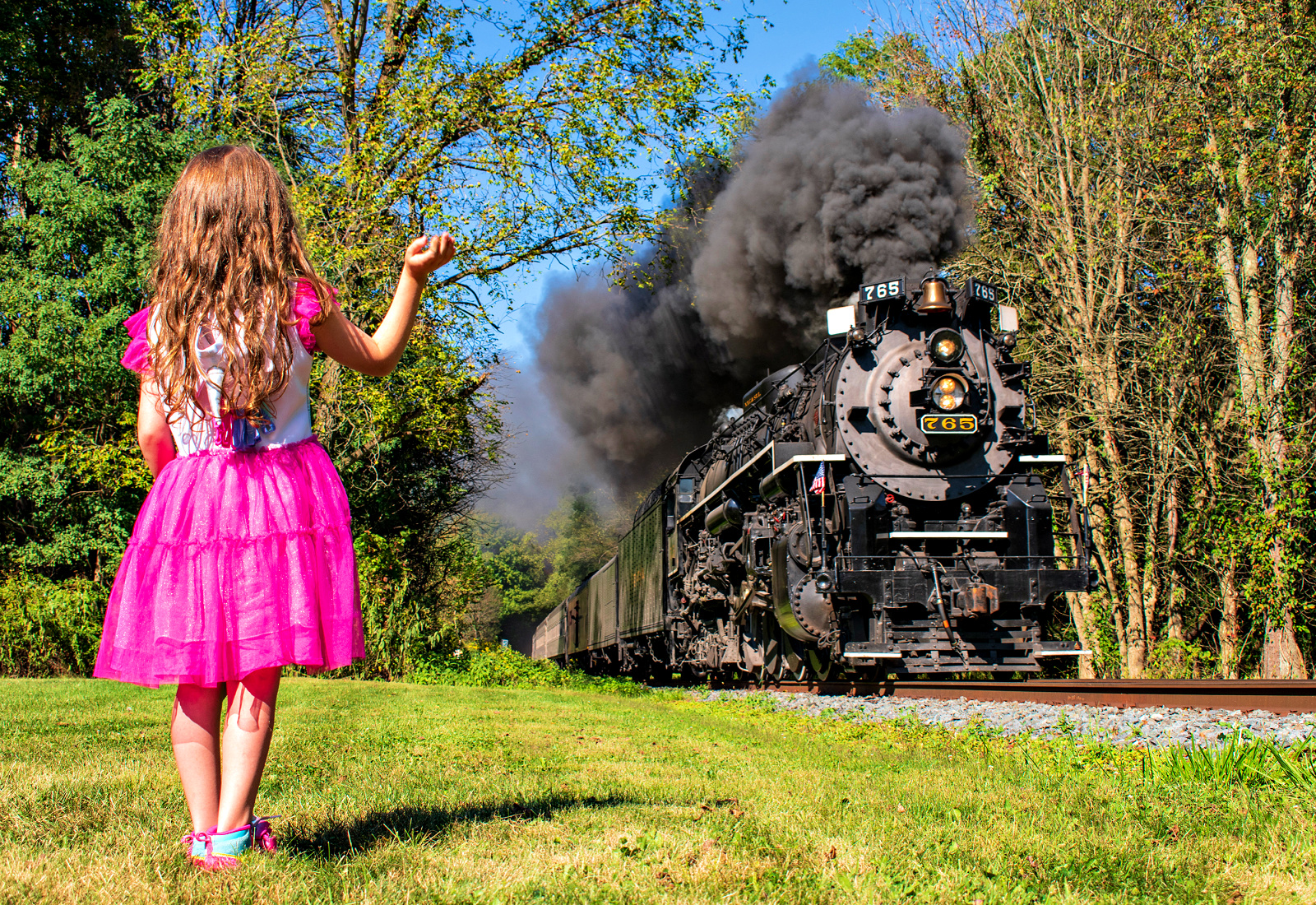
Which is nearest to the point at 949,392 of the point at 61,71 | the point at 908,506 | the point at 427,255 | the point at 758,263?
the point at 908,506

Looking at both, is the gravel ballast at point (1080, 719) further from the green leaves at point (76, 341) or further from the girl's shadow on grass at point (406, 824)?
the green leaves at point (76, 341)

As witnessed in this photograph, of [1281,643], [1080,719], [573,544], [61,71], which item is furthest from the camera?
[573,544]

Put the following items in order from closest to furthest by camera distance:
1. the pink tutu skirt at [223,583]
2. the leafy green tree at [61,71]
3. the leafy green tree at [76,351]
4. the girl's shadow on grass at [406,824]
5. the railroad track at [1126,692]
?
the pink tutu skirt at [223,583]
the girl's shadow on grass at [406,824]
the railroad track at [1126,692]
the leafy green tree at [76,351]
the leafy green tree at [61,71]

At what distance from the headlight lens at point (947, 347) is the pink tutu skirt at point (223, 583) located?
25.1ft

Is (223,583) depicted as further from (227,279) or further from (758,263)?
(758,263)

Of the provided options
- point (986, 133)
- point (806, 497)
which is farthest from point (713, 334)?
point (986, 133)

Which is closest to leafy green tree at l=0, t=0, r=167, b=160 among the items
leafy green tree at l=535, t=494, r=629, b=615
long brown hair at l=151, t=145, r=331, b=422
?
long brown hair at l=151, t=145, r=331, b=422

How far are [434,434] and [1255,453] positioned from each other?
11881 mm

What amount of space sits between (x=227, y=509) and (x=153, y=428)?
29cm

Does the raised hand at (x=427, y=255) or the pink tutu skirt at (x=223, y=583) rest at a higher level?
the raised hand at (x=427, y=255)

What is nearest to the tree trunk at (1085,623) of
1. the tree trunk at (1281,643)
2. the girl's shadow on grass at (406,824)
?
the tree trunk at (1281,643)

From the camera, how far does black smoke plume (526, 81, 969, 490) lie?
12023 mm

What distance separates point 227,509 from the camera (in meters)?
2.39

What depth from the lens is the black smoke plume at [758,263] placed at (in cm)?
1202
